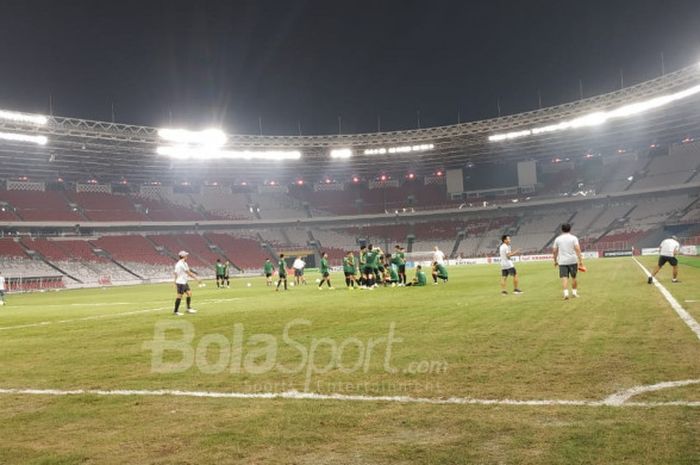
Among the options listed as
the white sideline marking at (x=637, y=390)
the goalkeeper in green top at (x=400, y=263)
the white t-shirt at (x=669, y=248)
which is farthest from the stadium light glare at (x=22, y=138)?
the white sideline marking at (x=637, y=390)

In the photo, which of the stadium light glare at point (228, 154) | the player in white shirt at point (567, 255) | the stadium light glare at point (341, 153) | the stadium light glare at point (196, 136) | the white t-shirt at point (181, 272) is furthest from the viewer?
the stadium light glare at point (341, 153)

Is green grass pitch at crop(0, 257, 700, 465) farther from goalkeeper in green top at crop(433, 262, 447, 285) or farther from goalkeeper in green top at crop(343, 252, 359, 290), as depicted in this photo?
goalkeeper in green top at crop(433, 262, 447, 285)

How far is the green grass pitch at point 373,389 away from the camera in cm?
410

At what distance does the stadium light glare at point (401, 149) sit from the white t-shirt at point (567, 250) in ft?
186

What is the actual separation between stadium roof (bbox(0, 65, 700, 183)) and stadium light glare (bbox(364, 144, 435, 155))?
0.14 meters

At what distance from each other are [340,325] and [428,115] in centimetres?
6007

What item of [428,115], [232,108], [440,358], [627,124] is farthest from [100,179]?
[440,358]

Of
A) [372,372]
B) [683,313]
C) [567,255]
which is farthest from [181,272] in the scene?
[683,313]

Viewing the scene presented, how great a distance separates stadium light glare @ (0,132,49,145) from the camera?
166 feet

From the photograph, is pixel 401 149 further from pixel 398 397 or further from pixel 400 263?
pixel 398 397

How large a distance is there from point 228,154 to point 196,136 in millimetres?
9240

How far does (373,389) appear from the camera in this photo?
6.01m

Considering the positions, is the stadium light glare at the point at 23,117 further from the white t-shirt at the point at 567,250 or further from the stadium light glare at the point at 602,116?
the stadium light glare at the point at 602,116

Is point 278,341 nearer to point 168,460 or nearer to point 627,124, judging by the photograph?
point 168,460
